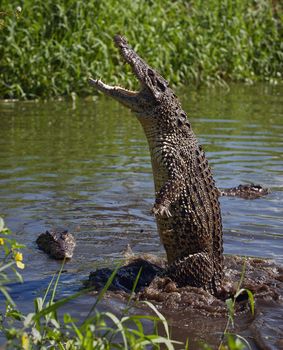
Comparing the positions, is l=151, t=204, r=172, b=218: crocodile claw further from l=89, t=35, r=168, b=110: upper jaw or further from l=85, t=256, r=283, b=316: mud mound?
l=89, t=35, r=168, b=110: upper jaw

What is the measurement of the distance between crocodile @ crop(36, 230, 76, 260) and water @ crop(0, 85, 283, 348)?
0.27ft

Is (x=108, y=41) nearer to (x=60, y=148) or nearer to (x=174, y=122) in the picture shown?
(x=60, y=148)

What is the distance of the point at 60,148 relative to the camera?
495 inches

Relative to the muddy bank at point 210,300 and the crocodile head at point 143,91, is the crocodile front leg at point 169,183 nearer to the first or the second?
the crocodile head at point 143,91

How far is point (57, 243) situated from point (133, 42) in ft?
33.5

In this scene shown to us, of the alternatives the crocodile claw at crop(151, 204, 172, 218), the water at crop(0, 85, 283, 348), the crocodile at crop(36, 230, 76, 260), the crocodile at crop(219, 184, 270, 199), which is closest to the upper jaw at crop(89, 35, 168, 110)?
the crocodile claw at crop(151, 204, 172, 218)

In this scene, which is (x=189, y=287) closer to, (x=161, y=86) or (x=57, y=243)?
(x=57, y=243)

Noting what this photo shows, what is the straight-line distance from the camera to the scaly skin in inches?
269

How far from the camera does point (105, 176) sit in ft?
35.8

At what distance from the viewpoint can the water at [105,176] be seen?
8.16 m

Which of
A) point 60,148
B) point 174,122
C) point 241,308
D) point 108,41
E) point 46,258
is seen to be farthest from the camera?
point 108,41

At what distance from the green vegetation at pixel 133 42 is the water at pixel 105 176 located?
1.93ft

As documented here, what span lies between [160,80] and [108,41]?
32.8 ft

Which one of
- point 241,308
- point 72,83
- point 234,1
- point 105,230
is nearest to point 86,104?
point 72,83
